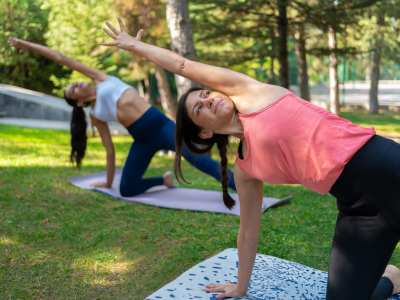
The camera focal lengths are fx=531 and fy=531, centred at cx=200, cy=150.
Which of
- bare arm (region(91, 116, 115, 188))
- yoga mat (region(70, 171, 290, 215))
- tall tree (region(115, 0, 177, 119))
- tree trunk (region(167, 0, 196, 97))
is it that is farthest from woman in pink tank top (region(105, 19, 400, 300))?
tall tree (region(115, 0, 177, 119))

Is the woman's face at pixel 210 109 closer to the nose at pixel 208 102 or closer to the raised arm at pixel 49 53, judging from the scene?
the nose at pixel 208 102

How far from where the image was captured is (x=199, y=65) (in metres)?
2.57

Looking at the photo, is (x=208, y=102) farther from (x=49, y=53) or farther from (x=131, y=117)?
(x=49, y=53)

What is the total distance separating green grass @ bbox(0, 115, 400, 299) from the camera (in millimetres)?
3363

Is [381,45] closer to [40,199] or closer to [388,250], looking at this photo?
[40,199]

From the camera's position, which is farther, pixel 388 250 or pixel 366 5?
pixel 366 5

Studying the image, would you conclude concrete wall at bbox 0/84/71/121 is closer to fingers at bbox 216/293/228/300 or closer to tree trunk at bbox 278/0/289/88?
tree trunk at bbox 278/0/289/88

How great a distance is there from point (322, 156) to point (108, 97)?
339 centimetres

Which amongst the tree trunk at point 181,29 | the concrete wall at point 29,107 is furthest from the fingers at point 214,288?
the concrete wall at point 29,107

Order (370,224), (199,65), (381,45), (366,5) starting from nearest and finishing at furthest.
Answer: (370,224)
(199,65)
(366,5)
(381,45)

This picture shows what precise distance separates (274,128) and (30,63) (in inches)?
632

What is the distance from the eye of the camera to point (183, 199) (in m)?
5.39

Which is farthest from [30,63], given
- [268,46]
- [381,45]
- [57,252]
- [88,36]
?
[57,252]

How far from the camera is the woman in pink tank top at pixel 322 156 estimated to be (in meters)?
2.22
